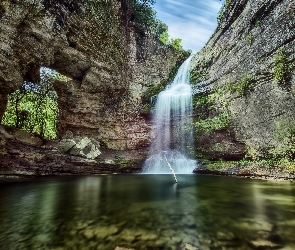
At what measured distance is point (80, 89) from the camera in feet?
58.3

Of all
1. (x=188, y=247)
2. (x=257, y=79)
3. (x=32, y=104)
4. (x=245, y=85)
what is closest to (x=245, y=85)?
(x=245, y=85)

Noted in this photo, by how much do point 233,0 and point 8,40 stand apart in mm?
18694

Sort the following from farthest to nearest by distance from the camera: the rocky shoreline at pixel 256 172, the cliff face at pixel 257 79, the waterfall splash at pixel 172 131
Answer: the waterfall splash at pixel 172 131 < the cliff face at pixel 257 79 < the rocky shoreline at pixel 256 172

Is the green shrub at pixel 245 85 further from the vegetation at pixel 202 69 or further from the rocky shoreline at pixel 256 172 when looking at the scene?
the rocky shoreline at pixel 256 172

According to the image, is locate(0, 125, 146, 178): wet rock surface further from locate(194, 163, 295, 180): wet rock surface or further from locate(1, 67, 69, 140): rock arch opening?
locate(1, 67, 69, 140): rock arch opening

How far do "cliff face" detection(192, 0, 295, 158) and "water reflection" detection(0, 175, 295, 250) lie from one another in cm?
666

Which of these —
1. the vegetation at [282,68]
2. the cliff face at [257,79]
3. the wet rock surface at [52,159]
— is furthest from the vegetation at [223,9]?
the wet rock surface at [52,159]

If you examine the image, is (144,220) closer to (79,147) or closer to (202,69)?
(79,147)

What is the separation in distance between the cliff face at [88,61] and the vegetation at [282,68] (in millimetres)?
10231

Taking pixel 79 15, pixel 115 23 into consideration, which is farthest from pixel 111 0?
pixel 79 15

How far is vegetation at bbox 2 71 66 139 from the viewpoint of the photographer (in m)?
20.8

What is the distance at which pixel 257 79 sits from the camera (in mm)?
13984

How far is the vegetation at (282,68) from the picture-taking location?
1216 centimetres

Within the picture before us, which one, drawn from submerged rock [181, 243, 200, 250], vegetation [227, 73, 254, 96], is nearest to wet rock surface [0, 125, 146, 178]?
vegetation [227, 73, 254, 96]
